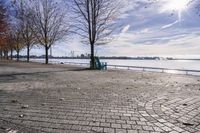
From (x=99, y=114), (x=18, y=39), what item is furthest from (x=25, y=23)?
(x=99, y=114)

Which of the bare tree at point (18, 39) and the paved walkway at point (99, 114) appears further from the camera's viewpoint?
the bare tree at point (18, 39)

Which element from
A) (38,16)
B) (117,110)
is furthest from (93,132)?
(38,16)

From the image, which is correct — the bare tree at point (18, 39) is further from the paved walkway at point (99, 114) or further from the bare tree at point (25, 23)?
the paved walkway at point (99, 114)

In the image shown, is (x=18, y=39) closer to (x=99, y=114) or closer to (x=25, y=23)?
(x=25, y=23)

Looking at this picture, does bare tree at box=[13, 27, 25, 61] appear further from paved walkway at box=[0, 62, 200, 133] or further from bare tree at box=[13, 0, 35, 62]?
paved walkway at box=[0, 62, 200, 133]

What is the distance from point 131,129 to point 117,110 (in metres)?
1.58

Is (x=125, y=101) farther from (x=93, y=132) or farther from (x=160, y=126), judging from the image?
(x=93, y=132)

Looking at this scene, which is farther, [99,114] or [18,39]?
[18,39]

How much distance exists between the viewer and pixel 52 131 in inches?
187

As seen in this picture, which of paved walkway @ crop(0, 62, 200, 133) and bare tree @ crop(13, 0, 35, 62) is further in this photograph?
bare tree @ crop(13, 0, 35, 62)

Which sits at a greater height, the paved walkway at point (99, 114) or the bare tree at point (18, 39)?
the bare tree at point (18, 39)

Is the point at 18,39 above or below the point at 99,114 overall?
above

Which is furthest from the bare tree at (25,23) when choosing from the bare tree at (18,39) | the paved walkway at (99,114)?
the paved walkway at (99,114)

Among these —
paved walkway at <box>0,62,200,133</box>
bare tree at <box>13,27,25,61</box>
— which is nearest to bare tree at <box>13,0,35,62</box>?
bare tree at <box>13,27,25,61</box>
